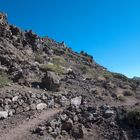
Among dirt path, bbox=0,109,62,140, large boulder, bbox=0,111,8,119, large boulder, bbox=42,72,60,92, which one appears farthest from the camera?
large boulder, bbox=42,72,60,92

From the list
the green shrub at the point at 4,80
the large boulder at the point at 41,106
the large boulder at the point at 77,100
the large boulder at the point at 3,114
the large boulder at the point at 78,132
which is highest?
the green shrub at the point at 4,80

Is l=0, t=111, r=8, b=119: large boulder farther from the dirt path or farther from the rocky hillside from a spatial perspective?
the dirt path

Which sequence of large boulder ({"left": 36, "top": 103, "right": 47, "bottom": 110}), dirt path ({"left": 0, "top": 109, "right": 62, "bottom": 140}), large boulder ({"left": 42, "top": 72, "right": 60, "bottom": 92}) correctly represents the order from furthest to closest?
large boulder ({"left": 42, "top": 72, "right": 60, "bottom": 92})
large boulder ({"left": 36, "top": 103, "right": 47, "bottom": 110})
dirt path ({"left": 0, "top": 109, "right": 62, "bottom": 140})

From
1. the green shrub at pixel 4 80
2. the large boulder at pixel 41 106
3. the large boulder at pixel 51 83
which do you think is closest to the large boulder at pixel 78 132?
the large boulder at pixel 41 106

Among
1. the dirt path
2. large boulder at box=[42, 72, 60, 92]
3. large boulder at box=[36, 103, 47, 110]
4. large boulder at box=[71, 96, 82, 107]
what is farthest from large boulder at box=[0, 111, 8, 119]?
large boulder at box=[42, 72, 60, 92]

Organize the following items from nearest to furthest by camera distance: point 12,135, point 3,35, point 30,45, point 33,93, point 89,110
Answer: point 12,135 → point 89,110 → point 33,93 → point 3,35 → point 30,45

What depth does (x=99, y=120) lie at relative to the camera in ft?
56.9

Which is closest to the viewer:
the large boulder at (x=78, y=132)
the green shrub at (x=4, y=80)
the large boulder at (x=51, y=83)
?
the large boulder at (x=78, y=132)

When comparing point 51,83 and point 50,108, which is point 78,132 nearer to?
point 50,108

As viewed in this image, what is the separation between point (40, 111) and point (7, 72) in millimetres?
8269

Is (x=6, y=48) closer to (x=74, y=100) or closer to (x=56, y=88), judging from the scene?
(x=56, y=88)

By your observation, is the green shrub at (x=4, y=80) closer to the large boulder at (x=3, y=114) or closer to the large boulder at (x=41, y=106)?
the large boulder at (x=41, y=106)

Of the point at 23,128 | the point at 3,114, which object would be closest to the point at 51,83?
the point at 3,114

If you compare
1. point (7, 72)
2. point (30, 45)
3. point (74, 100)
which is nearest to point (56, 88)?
point (74, 100)
